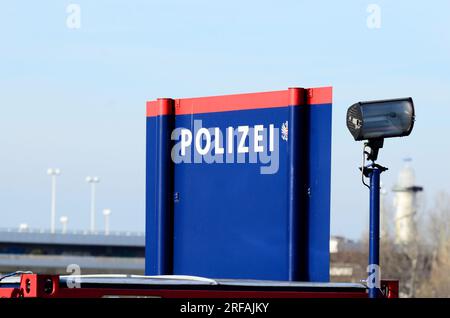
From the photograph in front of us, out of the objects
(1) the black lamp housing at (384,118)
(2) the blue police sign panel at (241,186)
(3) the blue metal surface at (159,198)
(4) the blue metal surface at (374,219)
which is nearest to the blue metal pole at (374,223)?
(4) the blue metal surface at (374,219)

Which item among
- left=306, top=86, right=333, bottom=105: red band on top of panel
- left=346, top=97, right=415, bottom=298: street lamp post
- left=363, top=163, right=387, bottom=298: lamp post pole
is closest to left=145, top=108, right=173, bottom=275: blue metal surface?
left=306, top=86, right=333, bottom=105: red band on top of panel

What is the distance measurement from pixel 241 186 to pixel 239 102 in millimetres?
658

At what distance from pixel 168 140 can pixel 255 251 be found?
1364 mm

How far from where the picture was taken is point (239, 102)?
1033 centimetres

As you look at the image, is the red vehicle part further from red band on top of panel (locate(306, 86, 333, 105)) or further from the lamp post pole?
red band on top of panel (locate(306, 86, 333, 105))

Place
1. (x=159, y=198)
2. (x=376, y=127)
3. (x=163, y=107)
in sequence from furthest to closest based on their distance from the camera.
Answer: (x=163, y=107) → (x=159, y=198) → (x=376, y=127)

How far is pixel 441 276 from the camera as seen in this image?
291ft

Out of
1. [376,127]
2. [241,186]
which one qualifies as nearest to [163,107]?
[241,186]

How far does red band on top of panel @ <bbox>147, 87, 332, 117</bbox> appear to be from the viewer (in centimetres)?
995

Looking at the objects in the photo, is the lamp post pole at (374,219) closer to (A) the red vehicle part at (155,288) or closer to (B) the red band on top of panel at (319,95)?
(A) the red vehicle part at (155,288)

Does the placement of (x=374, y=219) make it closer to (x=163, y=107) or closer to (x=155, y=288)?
(x=155, y=288)

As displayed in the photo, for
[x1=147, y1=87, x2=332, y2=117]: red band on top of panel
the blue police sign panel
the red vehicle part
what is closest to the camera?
the red vehicle part

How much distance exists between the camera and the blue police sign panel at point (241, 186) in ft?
32.2
